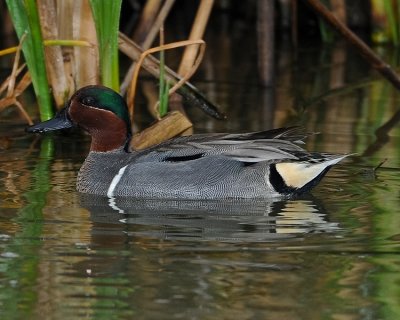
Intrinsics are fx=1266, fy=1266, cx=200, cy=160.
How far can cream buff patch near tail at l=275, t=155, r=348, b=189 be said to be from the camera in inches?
261

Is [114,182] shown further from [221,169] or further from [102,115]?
[221,169]

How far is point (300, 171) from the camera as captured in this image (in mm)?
6648

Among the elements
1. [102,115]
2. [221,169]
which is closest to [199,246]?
[221,169]

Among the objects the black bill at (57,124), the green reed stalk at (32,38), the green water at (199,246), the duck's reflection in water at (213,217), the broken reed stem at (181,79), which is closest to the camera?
the green water at (199,246)

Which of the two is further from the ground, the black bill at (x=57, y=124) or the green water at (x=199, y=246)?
the black bill at (x=57, y=124)

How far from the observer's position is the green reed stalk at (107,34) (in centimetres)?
737

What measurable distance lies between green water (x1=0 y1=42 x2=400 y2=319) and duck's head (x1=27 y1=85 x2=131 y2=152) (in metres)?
0.30

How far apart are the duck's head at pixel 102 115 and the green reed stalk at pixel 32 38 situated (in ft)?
2.07

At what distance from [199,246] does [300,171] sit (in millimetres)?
1247

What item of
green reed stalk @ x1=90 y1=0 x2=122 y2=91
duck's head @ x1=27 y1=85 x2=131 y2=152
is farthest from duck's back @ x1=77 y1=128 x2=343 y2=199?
green reed stalk @ x1=90 y1=0 x2=122 y2=91

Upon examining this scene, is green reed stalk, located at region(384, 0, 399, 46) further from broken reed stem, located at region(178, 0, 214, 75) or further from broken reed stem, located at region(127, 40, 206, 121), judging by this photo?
broken reed stem, located at region(127, 40, 206, 121)

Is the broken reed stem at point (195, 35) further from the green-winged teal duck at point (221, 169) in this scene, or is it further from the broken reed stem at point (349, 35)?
the green-winged teal duck at point (221, 169)

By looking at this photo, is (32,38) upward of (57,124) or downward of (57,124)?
upward

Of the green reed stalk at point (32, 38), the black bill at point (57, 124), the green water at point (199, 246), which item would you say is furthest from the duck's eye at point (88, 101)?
the green reed stalk at point (32, 38)
